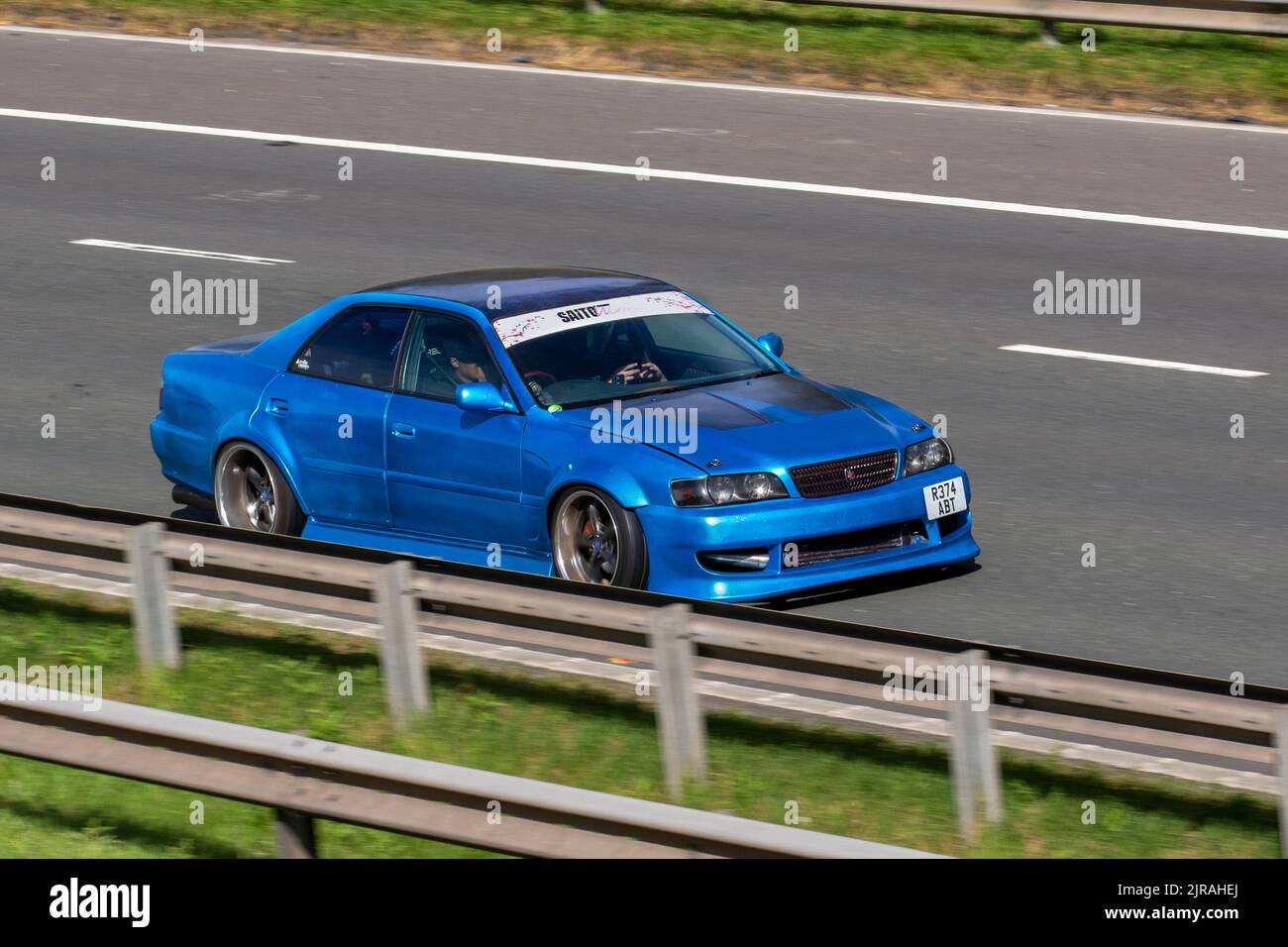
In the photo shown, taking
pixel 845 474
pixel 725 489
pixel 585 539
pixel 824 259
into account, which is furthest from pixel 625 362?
pixel 824 259

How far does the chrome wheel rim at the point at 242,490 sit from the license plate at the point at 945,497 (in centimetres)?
358

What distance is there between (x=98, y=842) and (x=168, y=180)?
41.9ft

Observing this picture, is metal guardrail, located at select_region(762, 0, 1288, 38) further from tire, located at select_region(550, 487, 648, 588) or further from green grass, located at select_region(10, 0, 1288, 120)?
tire, located at select_region(550, 487, 648, 588)

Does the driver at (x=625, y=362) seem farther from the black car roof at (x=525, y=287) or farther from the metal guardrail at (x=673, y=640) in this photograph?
the metal guardrail at (x=673, y=640)

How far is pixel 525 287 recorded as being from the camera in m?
11.2

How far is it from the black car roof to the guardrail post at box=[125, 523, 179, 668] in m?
2.32

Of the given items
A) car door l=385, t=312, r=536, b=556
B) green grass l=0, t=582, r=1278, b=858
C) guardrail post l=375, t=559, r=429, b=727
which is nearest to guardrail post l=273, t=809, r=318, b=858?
green grass l=0, t=582, r=1278, b=858

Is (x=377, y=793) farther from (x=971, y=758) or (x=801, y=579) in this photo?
(x=801, y=579)

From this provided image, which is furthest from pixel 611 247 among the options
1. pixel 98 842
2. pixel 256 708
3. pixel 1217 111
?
→ pixel 98 842

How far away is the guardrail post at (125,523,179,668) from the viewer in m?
9.30

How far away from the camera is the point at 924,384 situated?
13.7m

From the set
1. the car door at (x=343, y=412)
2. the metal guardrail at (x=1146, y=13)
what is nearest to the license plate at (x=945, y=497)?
the car door at (x=343, y=412)

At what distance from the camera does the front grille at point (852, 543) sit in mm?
9883
